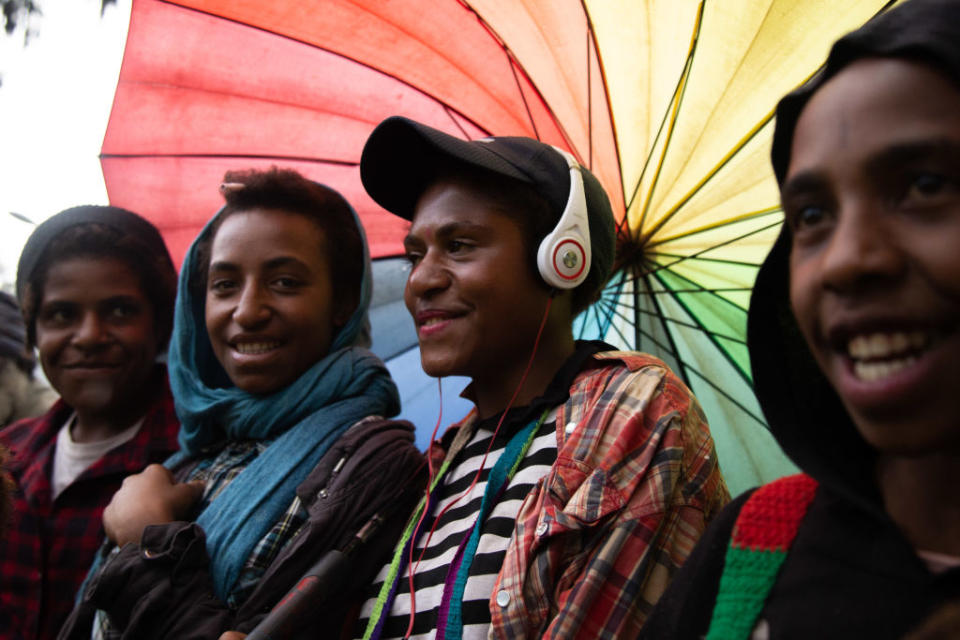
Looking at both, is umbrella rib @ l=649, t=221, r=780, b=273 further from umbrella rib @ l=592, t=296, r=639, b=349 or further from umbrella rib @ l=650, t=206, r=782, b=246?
umbrella rib @ l=592, t=296, r=639, b=349

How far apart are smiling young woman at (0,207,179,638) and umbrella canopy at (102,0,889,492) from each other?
28 centimetres

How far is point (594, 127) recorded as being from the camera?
2312mm

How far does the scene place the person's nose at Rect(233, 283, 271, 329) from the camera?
2160 mm

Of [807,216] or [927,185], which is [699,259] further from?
[927,185]

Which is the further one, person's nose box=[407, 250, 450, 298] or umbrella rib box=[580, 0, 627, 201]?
umbrella rib box=[580, 0, 627, 201]

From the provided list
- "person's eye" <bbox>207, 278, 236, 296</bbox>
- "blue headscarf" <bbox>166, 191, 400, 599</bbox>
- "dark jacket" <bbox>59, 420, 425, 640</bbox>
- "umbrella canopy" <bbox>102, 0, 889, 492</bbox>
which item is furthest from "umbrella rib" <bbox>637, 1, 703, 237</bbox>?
"person's eye" <bbox>207, 278, 236, 296</bbox>

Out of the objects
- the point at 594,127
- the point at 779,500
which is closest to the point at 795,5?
the point at 594,127

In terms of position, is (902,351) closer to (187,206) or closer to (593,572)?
(593,572)

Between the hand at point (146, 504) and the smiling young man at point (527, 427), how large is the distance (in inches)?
26.3

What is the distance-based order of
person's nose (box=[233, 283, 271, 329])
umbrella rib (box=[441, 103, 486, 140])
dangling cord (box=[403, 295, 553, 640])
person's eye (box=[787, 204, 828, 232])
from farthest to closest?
umbrella rib (box=[441, 103, 486, 140]) < person's nose (box=[233, 283, 271, 329]) < dangling cord (box=[403, 295, 553, 640]) < person's eye (box=[787, 204, 828, 232])

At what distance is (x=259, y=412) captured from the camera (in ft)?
7.26

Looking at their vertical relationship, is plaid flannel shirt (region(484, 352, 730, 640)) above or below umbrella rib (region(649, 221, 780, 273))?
below

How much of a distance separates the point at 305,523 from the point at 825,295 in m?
1.38

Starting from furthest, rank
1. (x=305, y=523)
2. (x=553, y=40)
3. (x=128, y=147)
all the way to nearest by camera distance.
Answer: (x=128, y=147) → (x=553, y=40) → (x=305, y=523)
